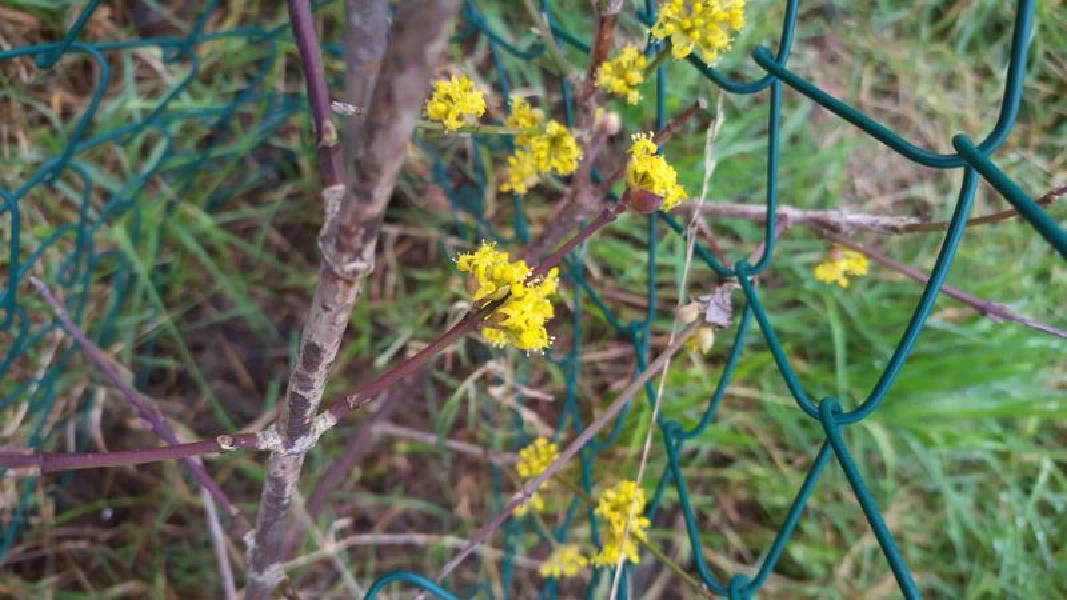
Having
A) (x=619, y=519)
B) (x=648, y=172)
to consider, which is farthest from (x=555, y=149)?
(x=619, y=519)

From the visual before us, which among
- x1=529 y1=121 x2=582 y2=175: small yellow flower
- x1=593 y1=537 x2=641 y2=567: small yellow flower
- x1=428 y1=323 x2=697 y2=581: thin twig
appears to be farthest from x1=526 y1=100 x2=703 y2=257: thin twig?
x1=593 y1=537 x2=641 y2=567: small yellow flower

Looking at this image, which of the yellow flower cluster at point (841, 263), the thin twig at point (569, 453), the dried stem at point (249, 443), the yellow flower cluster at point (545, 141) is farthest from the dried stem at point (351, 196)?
the yellow flower cluster at point (841, 263)

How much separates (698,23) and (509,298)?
10.2 inches

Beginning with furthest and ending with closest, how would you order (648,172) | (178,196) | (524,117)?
(178,196)
(524,117)
(648,172)

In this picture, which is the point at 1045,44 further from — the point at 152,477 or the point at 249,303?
the point at 152,477

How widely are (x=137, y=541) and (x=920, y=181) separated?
1583 mm

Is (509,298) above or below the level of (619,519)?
above

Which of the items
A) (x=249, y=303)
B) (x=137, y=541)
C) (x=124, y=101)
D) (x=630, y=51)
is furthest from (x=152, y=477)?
(x=630, y=51)

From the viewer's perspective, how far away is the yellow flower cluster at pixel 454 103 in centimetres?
57

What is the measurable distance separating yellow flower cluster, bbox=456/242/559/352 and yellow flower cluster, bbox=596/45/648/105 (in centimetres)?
23

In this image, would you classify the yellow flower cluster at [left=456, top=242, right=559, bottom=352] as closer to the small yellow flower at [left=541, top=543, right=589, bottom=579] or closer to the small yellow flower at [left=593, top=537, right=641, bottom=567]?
the small yellow flower at [left=593, top=537, right=641, bottom=567]

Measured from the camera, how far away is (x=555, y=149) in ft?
2.08

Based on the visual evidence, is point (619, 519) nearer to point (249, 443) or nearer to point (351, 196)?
point (249, 443)

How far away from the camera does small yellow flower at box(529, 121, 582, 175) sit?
63 centimetres
